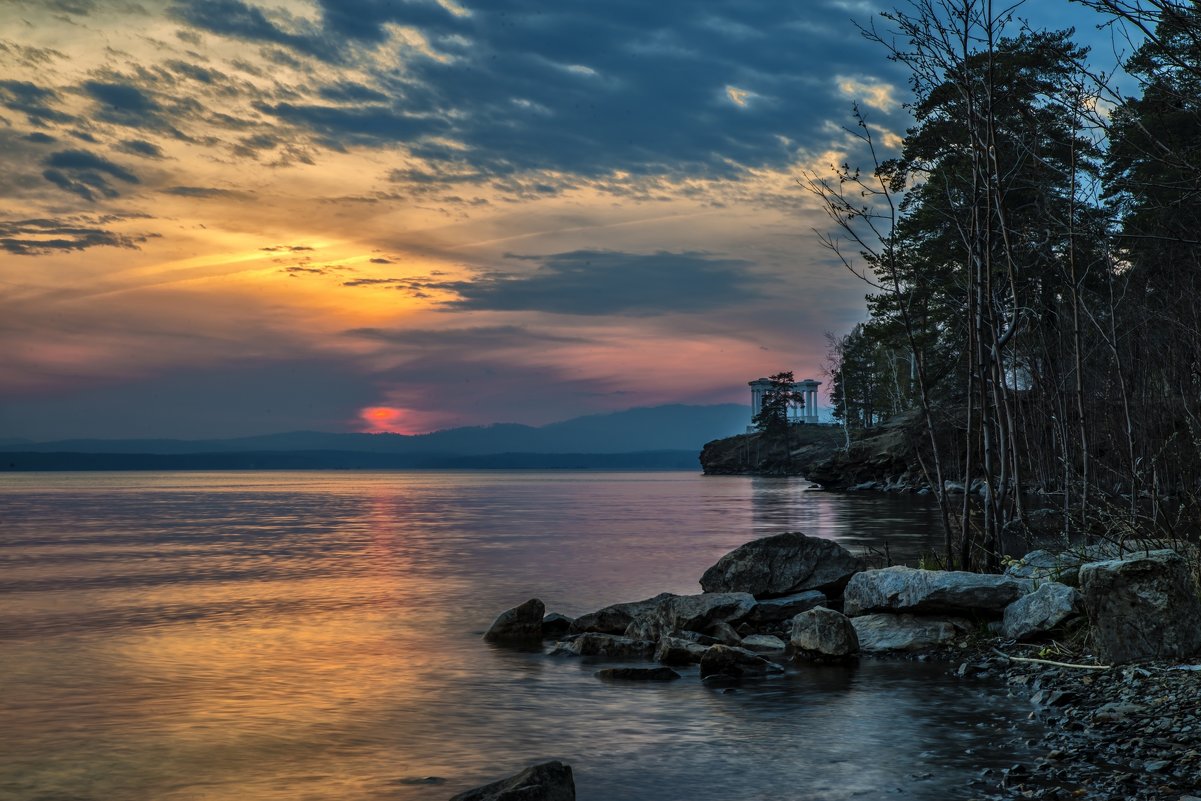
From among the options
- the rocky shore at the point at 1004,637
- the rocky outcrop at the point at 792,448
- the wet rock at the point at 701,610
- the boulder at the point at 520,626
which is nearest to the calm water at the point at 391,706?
the boulder at the point at 520,626

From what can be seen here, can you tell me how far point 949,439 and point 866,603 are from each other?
4632 cm

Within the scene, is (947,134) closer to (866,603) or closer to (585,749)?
(866,603)

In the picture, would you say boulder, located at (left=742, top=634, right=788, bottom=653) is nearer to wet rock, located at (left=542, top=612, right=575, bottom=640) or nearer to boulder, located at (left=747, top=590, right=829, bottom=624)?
boulder, located at (left=747, top=590, right=829, bottom=624)

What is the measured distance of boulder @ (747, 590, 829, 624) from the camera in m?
18.1

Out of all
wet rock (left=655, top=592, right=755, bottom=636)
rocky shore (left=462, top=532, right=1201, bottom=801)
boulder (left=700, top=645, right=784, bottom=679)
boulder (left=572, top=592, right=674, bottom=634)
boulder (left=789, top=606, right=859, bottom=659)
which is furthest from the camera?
boulder (left=572, top=592, right=674, bottom=634)

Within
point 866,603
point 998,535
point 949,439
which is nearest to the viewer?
point 866,603

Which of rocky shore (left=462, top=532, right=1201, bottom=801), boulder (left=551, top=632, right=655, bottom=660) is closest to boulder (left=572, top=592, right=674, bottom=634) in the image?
rocky shore (left=462, top=532, right=1201, bottom=801)

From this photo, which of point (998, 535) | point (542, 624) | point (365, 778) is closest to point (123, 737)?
point (365, 778)

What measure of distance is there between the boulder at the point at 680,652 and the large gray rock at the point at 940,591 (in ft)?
10.4

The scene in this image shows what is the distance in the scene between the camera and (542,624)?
18.1 m

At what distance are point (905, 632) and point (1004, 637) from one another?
4.62ft

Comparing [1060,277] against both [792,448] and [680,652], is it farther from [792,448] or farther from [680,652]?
[792,448]

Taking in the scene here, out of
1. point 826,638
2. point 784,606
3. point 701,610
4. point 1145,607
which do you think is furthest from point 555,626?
point 1145,607

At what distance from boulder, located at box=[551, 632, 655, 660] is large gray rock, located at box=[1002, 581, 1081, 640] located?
5300 mm
